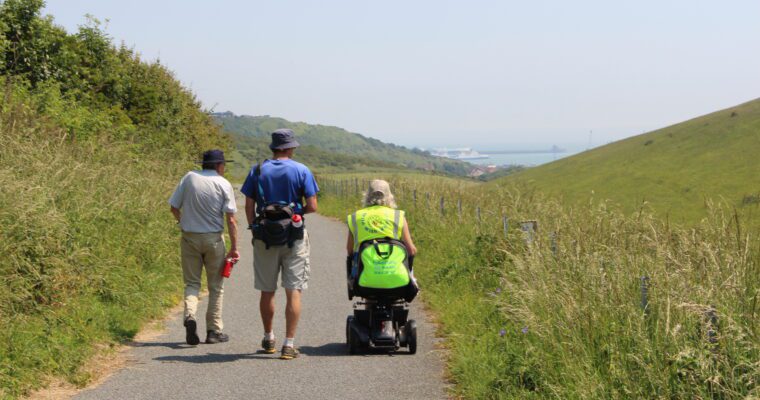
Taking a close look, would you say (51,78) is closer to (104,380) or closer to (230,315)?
(230,315)

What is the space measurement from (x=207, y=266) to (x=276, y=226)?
1.50m

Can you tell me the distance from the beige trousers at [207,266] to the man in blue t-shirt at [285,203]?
0.89 meters

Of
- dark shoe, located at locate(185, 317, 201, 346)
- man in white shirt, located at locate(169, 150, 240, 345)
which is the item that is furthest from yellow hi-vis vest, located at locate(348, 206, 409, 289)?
dark shoe, located at locate(185, 317, 201, 346)

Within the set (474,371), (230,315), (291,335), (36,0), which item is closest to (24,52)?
(36,0)

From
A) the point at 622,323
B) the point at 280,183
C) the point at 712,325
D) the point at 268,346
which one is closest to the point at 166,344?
the point at 268,346

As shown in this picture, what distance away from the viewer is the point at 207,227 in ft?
32.1

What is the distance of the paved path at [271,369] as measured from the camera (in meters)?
7.48

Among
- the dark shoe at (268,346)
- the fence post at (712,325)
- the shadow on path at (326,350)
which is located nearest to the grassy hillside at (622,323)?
the fence post at (712,325)

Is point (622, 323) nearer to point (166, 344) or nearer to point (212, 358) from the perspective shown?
point (212, 358)

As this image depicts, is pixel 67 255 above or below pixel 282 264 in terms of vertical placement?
above

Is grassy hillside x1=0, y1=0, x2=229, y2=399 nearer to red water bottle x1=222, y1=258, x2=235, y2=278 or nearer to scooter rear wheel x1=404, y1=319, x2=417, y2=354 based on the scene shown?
red water bottle x1=222, y1=258, x2=235, y2=278

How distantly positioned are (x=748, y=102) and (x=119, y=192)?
95.6 meters

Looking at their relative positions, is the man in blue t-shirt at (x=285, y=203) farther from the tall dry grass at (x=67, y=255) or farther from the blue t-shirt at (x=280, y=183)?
the tall dry grass at (x=67, y=255)

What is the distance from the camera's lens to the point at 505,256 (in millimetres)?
13164
